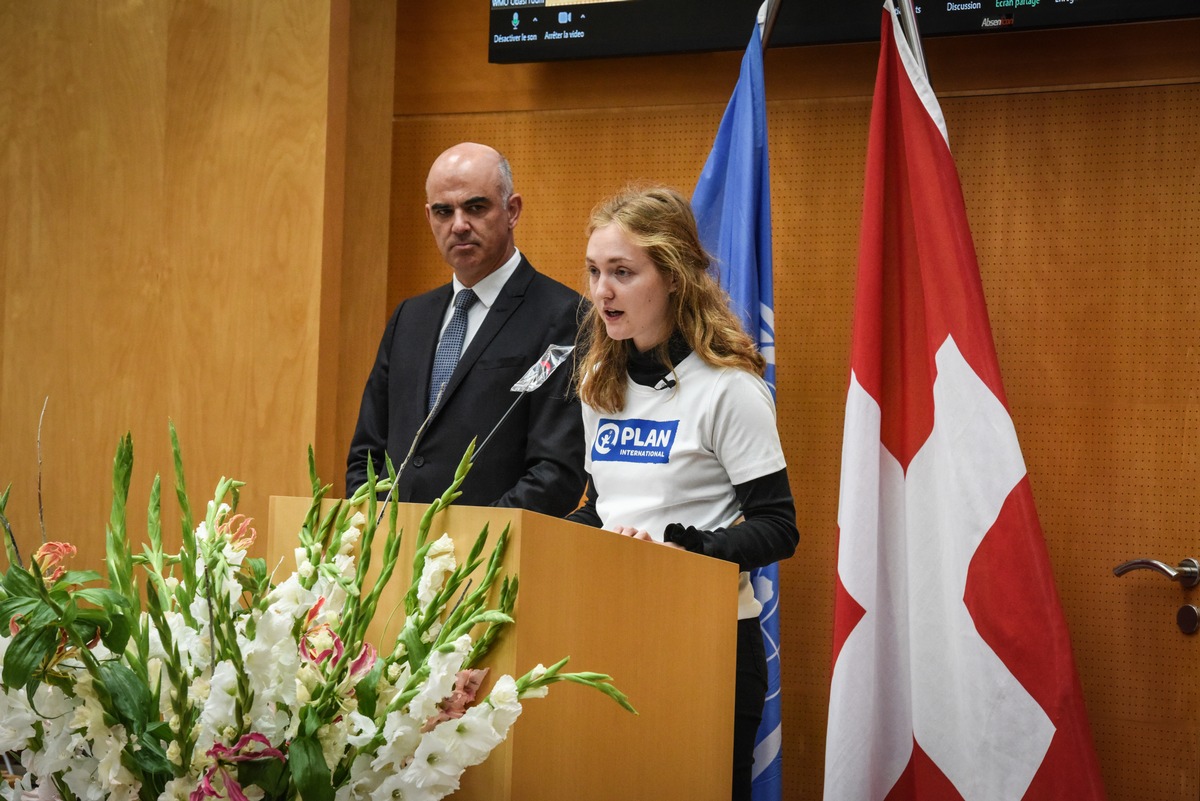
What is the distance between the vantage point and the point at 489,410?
2438 millimetres

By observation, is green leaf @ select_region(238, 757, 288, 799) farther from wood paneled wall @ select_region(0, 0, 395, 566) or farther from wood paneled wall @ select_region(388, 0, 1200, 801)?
wood paneled wall @ select_region(0, 0, 395, 566)

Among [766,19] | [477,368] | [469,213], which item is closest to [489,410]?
[477,368]

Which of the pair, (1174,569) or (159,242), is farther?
(159,242)

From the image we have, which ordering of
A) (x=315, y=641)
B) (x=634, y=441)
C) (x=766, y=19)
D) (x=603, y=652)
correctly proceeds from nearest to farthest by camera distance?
(x=315, y=641)
(x=603, y=652)
(x=634, y=441)
(x=766, y=19)

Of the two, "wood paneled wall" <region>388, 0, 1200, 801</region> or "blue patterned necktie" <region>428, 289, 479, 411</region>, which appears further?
"wood paneled wall" <region>388, 0, 1200, 801</region>

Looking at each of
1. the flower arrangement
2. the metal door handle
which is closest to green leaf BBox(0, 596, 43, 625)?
the flower arrangement

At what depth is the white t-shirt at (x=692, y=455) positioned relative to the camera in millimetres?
1808

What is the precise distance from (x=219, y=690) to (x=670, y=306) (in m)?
1.29

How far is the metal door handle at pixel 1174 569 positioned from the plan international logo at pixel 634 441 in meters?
1.46

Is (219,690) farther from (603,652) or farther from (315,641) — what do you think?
(603,652)

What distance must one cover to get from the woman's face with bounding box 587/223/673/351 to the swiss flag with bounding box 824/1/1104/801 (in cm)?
→ 80

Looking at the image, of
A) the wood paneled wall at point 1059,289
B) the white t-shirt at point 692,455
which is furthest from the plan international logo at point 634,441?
the wood paneled wall at point 1059,289

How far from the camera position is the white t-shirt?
71.2 inches

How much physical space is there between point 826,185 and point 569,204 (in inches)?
28.8
